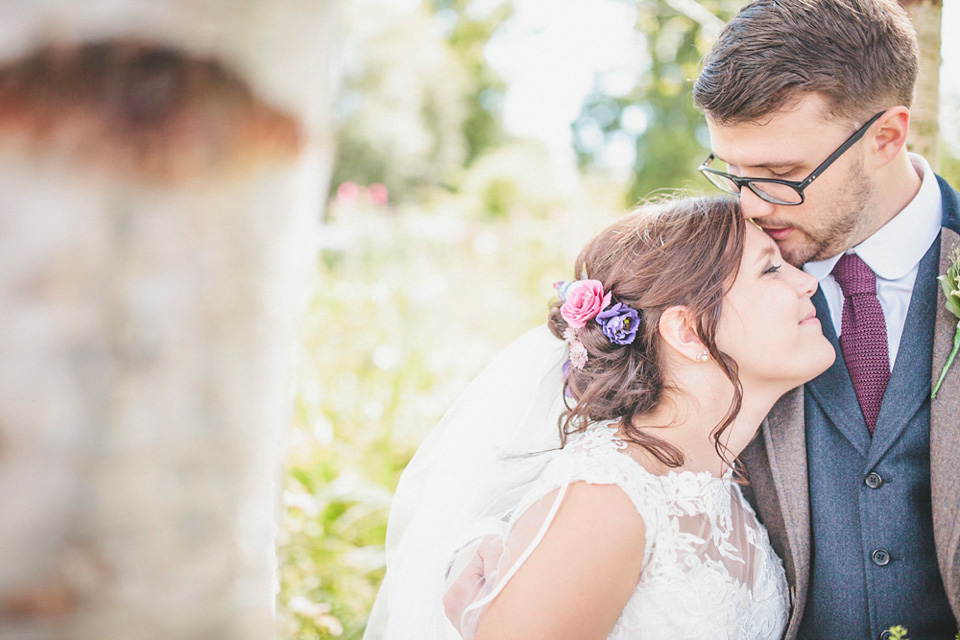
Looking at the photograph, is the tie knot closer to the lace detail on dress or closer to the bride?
the bride

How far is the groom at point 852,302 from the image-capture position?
1.92m

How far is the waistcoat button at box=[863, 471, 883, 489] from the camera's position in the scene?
1.92 metres

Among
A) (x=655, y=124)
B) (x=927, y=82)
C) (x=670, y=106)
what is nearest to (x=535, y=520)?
(x=927, y=82)

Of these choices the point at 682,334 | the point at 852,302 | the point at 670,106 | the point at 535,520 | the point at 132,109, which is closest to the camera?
the point at 132,109

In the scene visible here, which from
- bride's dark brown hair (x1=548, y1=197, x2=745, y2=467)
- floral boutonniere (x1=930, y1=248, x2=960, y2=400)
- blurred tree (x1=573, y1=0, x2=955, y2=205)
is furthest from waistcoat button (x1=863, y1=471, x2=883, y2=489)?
blurred tree (x1=573, y1=0, x2=955, y2=205)

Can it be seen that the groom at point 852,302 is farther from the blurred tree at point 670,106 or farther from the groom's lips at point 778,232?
the blurred tree at point 670,106

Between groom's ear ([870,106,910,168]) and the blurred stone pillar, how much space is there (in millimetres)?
2149

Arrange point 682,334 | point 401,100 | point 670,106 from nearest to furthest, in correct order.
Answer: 1. point 682,334
2. point 670,106
3. point 401,100

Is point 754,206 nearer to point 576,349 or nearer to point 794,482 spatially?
point 576,349

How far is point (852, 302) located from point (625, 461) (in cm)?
89

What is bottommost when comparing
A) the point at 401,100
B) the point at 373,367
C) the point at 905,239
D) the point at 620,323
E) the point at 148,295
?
the point at 373,367

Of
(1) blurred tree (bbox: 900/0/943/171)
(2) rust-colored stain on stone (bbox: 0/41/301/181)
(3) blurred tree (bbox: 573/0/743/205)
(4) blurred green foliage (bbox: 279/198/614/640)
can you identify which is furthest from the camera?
(3) blurred tree (bbox: 573/0/743/205)

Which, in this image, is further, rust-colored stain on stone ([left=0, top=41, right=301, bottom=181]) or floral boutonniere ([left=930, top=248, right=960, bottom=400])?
floral boutonniere ([left=930, top=248, right=960, bottom=400])

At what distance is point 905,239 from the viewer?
2.15 m
